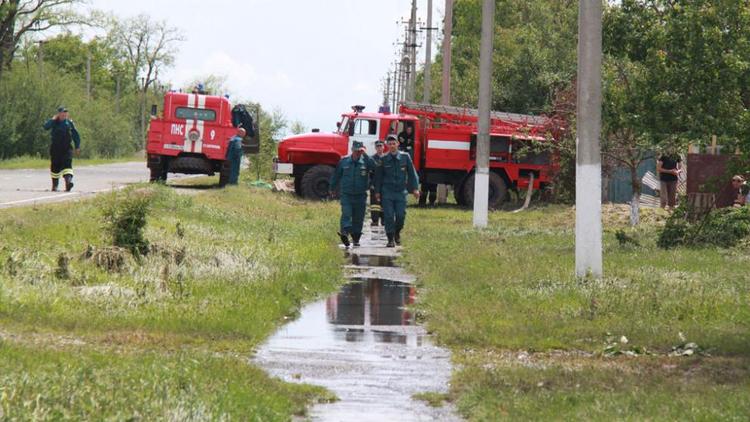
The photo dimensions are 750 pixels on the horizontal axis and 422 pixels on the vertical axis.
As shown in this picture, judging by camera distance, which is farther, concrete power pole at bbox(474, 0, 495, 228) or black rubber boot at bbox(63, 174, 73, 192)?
black rubber boot at bbox(63, 174, 73, 192)

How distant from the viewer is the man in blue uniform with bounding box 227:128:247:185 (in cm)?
3509

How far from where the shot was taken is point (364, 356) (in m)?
11.6

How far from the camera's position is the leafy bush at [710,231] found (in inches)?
883

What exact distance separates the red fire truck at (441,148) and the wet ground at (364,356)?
20175 mm

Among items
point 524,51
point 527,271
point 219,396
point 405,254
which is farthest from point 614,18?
point 524,51

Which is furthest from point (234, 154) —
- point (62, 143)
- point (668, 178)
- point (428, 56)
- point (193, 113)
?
point (428, 56)

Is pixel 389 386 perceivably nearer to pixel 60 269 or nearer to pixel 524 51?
pixel 60 269

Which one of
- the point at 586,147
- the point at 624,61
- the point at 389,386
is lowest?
the point at 389,386

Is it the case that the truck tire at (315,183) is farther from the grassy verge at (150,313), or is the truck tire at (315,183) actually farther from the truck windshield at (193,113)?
the grassy verge at (150,313)

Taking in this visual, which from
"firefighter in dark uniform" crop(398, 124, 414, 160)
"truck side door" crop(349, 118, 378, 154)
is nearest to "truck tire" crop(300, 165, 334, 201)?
"truck side door" crop(349, 118, 378, 154)

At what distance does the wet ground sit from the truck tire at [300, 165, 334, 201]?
19.7 metres

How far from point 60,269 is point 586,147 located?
6442mm

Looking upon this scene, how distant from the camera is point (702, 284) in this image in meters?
16.1

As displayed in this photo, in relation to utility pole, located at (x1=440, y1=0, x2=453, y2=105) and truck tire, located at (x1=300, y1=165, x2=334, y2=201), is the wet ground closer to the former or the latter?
truck tire, located at (x1=300, y1=165, x2=334, y2=201)
